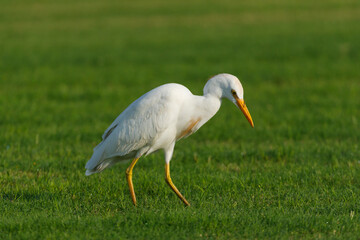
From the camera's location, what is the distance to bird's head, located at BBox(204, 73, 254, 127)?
18.5 ft

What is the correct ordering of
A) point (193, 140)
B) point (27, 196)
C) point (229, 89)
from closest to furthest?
point (229, 89) < point (27, 196) < point (193, 140)

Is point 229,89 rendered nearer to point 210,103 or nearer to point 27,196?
point 210,103

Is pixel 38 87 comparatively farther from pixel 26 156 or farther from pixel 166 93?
pixel 166 93

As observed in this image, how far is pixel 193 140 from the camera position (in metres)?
9.30

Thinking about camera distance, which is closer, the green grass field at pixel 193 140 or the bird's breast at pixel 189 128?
the green grass field at pixel 193 140

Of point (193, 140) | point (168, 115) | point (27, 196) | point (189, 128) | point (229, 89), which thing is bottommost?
point (193, 140)

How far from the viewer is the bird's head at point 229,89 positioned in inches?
223

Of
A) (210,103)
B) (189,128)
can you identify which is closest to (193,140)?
(189,128)

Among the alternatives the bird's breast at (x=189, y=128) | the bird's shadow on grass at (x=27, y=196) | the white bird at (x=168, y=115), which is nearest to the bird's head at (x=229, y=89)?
the white bird at (x=168, y=115)

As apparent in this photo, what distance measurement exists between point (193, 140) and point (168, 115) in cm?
362

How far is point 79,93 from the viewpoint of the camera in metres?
12.9

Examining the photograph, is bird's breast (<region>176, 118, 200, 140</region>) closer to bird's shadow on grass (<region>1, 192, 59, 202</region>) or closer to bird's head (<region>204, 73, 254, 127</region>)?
bird's head (<region>204, 73, 254, 127</region>)

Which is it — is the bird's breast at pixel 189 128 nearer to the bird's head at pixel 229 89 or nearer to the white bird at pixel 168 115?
the white bird at pixel 168 115

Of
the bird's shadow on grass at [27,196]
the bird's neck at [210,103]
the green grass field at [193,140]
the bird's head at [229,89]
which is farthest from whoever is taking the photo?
the bird's shadow on grass at [27,196]
